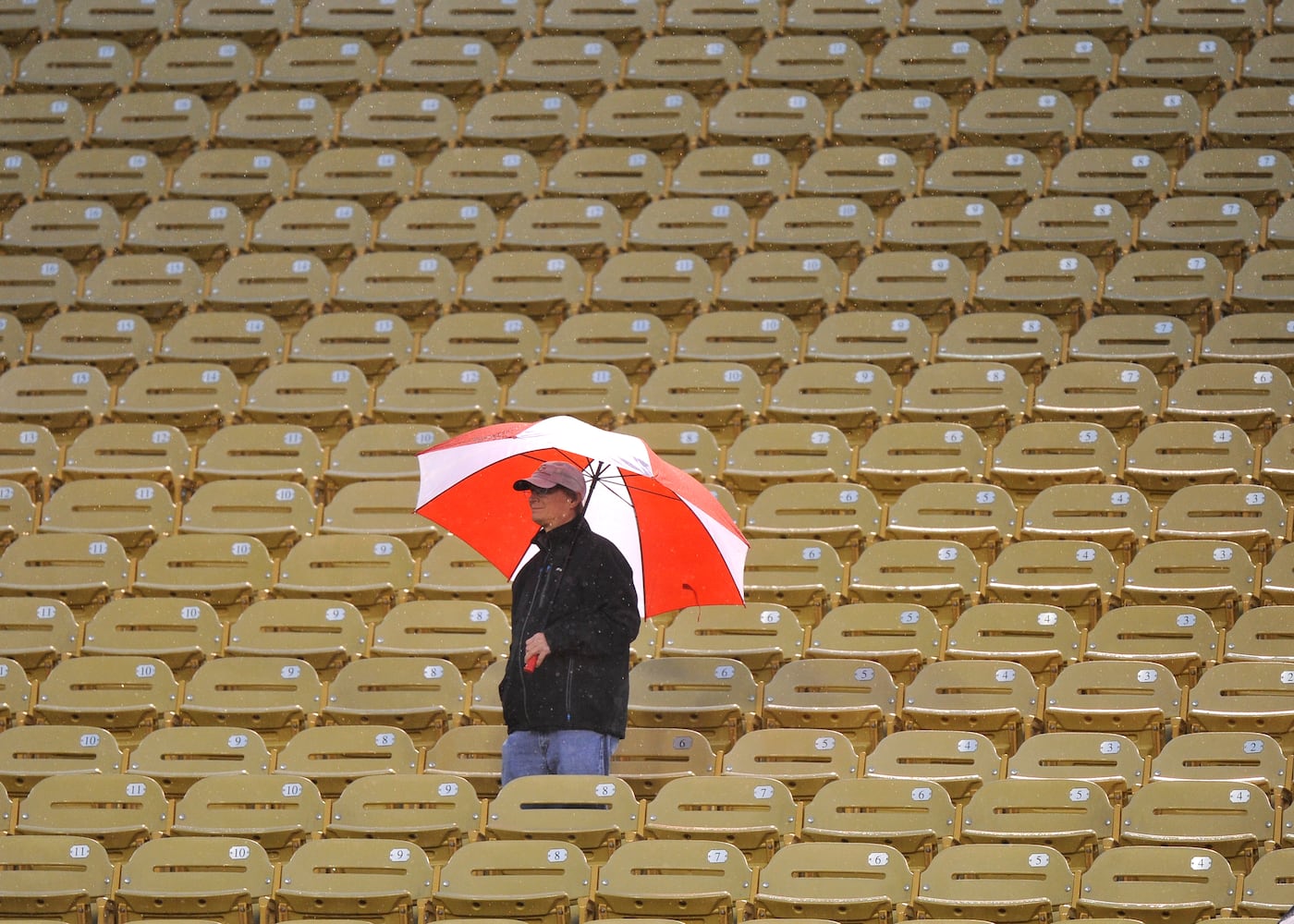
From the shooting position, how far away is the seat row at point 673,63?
8.80m

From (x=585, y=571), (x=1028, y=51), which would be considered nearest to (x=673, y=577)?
(x=585, y=571)

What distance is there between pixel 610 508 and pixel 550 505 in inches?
9.6

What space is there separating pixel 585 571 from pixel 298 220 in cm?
364

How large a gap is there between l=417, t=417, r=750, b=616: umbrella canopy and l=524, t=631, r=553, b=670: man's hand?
31 cm

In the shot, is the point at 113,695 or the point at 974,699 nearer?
the point at 974,699

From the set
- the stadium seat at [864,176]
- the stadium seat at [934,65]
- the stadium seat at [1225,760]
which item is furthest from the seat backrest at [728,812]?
the stadium seat at [934,65]

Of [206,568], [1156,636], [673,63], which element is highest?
[673,63]

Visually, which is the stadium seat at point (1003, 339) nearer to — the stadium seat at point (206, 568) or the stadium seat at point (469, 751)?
the stadium seat at point (469, 751)

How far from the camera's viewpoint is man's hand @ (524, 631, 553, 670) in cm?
534

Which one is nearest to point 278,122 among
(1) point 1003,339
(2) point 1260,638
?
(1) point 1003,339

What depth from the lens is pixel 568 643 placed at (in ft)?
17.6

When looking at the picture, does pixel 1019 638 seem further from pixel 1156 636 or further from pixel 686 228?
pixel 686 228

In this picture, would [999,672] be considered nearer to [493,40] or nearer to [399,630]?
[399,630]

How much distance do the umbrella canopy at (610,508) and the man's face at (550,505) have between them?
0.43 ft
